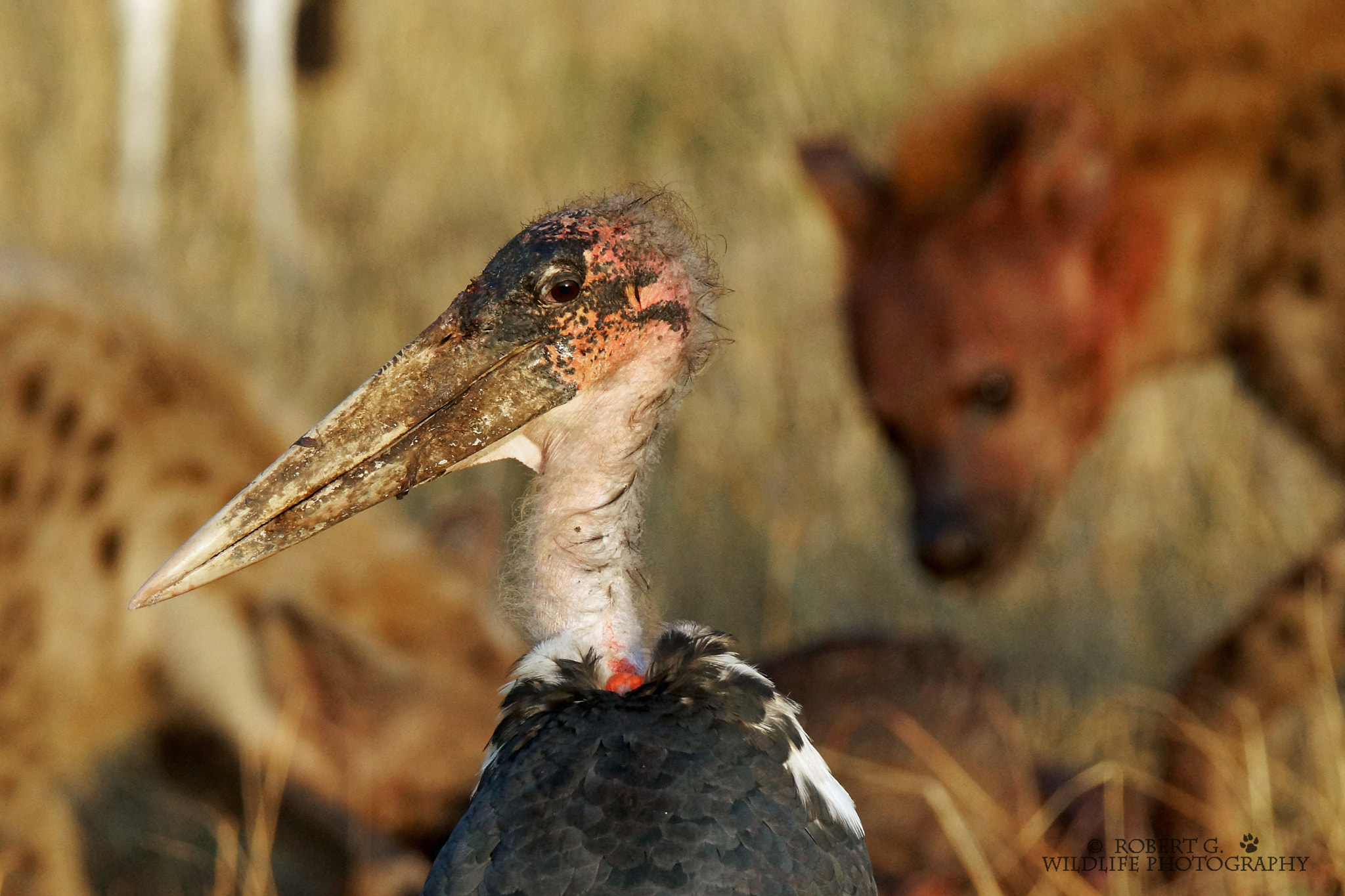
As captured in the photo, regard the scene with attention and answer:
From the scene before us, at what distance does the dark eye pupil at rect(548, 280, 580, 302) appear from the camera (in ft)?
5.86

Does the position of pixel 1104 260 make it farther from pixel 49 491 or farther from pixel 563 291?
pixel 49 491

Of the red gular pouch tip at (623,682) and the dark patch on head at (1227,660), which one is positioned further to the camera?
the dark patch on head at (1227,660)

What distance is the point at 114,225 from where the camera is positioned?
20.2 feet

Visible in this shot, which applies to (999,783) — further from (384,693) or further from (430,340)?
(430,340)

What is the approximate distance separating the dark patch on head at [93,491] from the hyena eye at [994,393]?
222 cm

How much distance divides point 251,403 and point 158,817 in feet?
3.60

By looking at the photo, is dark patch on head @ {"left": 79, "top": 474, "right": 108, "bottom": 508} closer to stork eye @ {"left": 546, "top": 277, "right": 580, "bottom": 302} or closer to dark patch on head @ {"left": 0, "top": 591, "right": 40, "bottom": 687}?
dark patch on head @ {"left": 0, "top": 591, "right": 40, "bottom": 687}

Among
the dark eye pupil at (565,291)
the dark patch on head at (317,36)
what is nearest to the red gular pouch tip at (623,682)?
the dark eye pupil at (565,291)

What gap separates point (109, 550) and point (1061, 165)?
101 inches

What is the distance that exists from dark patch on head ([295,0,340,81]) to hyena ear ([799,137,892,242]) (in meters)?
3.59

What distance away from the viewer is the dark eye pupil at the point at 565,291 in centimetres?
179

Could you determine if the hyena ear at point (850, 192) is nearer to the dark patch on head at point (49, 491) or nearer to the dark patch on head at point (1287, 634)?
the dark patch on head at point (1287, 634)

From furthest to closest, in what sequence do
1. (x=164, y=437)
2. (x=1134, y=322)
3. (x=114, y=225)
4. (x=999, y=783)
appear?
(x=114, y=225) < (x=1134, y=322) < (x=164, y=437) < (x=999, y=783)

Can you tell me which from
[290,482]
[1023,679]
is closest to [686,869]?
[290,482]
